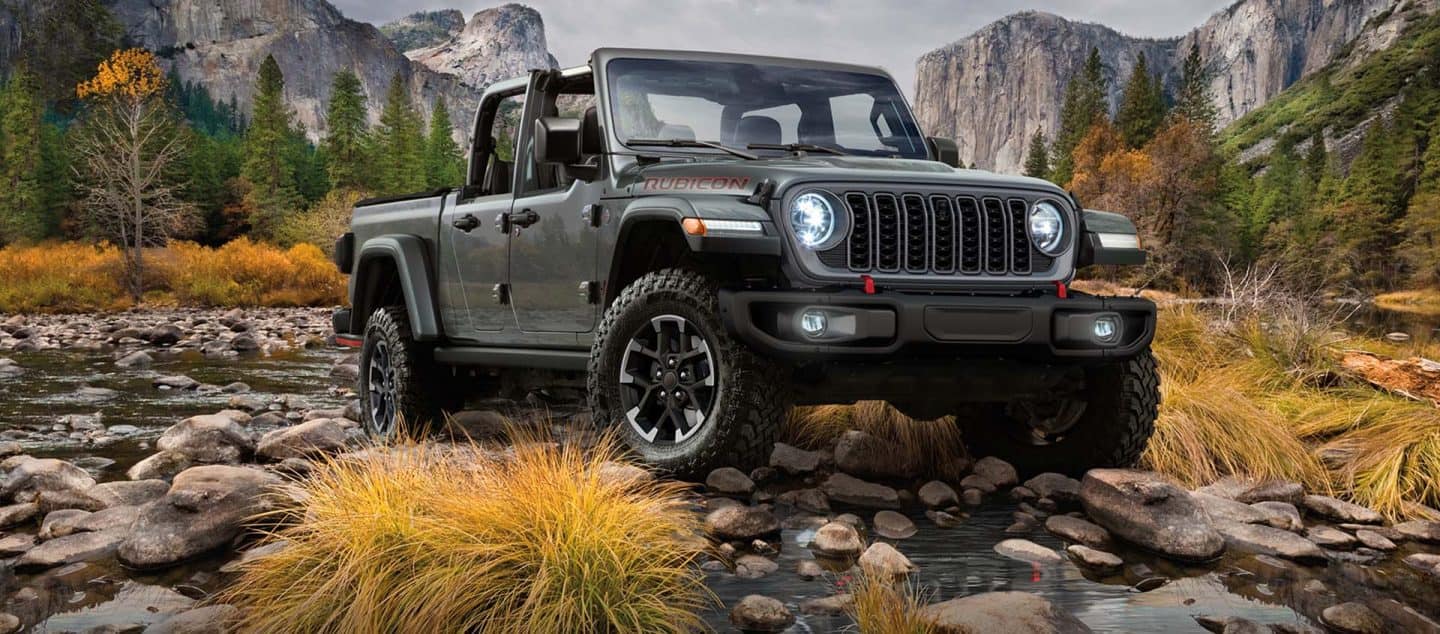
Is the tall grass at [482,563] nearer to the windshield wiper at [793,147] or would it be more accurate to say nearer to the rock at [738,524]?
the rock at [738,524]

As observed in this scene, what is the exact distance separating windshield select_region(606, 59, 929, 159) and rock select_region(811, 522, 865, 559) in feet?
7.05

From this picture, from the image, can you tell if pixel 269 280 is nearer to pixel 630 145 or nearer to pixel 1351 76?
pixel 630 145

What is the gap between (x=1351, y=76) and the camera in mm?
153375

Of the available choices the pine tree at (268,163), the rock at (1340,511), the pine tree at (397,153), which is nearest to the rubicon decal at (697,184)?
the rock at (1340,511)

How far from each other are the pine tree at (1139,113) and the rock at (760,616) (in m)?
77.0

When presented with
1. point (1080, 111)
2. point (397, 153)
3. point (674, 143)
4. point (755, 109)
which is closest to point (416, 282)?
point (674, 143)

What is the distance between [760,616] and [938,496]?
2.19 metres

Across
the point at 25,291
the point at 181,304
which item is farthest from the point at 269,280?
the point at 25,291

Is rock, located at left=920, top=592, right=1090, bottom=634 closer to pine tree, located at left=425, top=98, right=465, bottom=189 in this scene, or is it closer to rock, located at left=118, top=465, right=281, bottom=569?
rock, located at left=118, top=465, right=281, bottom=569

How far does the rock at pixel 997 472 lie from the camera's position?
20.5 feet

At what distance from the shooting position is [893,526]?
5.17 metres

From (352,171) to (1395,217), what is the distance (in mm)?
58357

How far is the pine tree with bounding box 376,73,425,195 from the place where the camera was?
6881 centimetres

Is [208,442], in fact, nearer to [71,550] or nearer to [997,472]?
[71,550]
